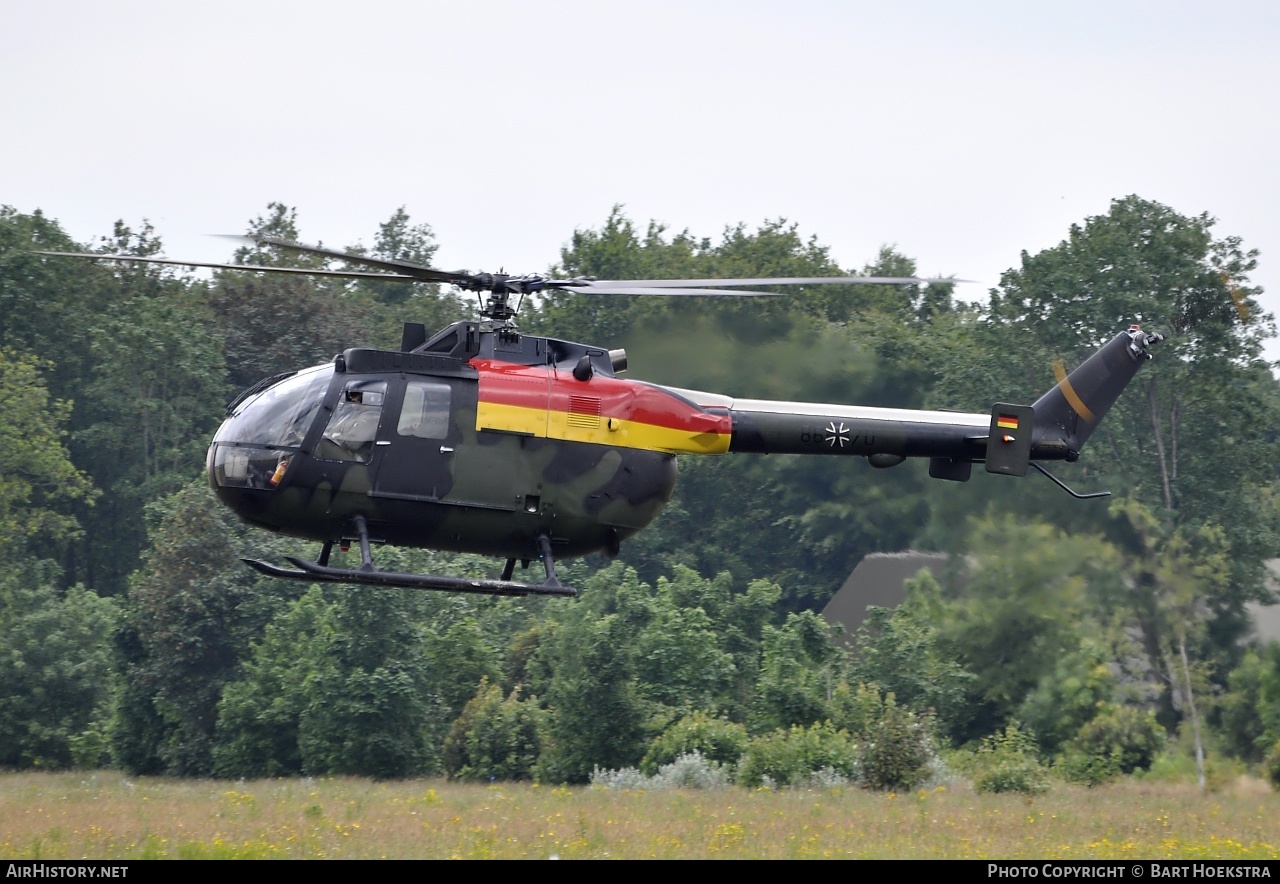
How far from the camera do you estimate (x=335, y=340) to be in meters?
44.6

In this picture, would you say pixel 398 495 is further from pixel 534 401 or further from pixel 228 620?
pixel 228 620

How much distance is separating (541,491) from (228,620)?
17754 mm

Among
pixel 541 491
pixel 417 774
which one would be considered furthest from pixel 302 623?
pixel 541 491

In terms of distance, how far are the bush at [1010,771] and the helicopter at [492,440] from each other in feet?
18.1

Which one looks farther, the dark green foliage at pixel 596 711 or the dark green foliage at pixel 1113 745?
the dark green foliage at pixel 596 711

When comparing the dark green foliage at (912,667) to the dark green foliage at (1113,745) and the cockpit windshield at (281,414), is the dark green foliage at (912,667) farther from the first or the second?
the cockpit windshield at (281,414)

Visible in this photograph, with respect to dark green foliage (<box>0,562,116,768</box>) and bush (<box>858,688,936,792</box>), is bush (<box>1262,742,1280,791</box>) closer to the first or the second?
bush (<box>858,688,936,792</box>)

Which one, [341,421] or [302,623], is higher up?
[341,421]

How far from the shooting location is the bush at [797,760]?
2006 cm

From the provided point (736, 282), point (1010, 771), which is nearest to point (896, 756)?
point (1010, 771)

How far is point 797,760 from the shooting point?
2038 cm

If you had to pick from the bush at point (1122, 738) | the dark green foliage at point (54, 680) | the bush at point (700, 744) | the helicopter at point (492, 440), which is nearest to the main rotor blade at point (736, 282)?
the helicopter at point (492, 440)

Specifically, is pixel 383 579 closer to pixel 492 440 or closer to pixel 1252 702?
pixel 492 440

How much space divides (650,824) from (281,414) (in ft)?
17.6
